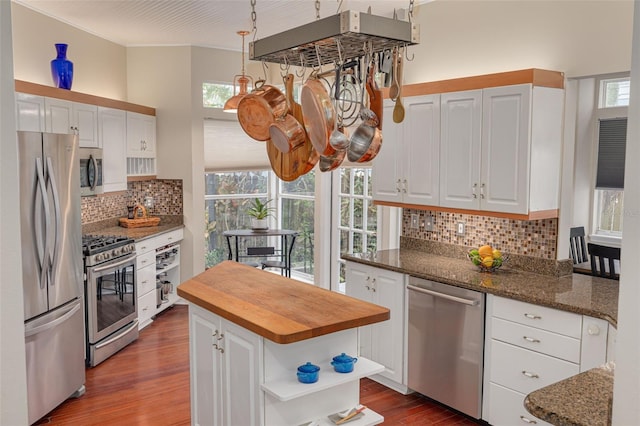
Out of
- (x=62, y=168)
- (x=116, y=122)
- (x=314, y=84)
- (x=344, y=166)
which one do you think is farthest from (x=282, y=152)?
(x=116, y=122)

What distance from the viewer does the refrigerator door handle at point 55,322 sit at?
3.56 meters

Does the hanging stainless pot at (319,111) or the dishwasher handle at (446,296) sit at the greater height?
the hanging stainless pot at (319,111)

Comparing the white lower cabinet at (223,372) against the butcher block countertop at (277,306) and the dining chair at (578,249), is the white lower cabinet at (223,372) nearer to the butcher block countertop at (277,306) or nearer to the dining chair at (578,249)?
the butcher block countertop at (277,306)

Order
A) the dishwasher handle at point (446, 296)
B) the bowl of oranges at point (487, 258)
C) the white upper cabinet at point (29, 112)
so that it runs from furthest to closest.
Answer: the white upper cabinet at point (29, 112) < the bowl of oranges at point (487, 258) < the dishwasher handle at point (446, 296)

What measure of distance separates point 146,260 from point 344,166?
7.40 feet

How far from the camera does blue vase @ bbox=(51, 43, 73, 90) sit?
16.1ft

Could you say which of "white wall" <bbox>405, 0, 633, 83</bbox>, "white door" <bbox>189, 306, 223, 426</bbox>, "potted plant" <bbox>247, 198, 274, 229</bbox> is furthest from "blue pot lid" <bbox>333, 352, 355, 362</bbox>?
"potted plant" <bbox>247, 198, 274, 229</bbox>

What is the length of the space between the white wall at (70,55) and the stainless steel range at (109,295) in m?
1.61

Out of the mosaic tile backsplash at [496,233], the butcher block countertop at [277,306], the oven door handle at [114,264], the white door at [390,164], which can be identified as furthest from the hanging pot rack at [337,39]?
the oven door handle at [114,264]

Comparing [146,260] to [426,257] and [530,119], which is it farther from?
[530,119]

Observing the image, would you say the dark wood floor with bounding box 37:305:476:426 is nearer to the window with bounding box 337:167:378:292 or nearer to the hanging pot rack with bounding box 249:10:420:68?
the window with bounding box 337:167:378:292

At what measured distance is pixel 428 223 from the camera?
4.72 meters

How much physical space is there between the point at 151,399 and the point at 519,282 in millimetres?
2768

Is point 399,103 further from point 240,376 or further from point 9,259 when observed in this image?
point 9,259
